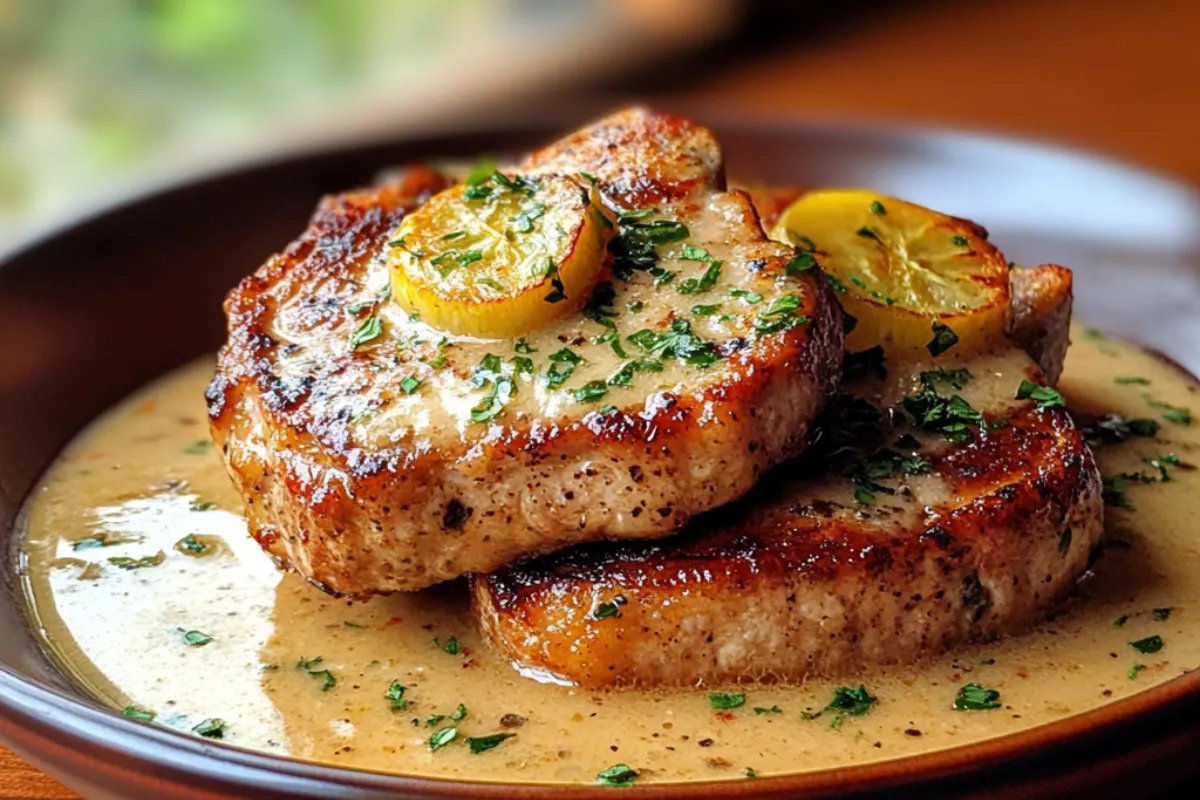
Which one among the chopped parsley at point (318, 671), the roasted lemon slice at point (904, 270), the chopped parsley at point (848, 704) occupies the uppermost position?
the roasted lemon slice at point (904, 270)

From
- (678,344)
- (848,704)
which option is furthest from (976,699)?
(678,344)

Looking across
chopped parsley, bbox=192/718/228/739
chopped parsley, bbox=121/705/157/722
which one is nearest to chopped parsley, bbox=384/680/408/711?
chopped parsley, bbox=192/718/228/739

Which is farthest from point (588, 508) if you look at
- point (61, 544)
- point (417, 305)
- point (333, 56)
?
point (333, 56)

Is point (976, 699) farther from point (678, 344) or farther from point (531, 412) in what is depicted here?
point (531, 412)

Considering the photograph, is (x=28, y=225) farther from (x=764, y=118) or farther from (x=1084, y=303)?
(x=1084, y=303)

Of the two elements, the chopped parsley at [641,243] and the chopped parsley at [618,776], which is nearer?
the chopped parsley at [618,776]

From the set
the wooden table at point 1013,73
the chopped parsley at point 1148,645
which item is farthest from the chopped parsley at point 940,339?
the wooden table at point 1013,73

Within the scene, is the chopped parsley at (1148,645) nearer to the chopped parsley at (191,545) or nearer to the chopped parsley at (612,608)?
the chopped parsley at (612,608)
